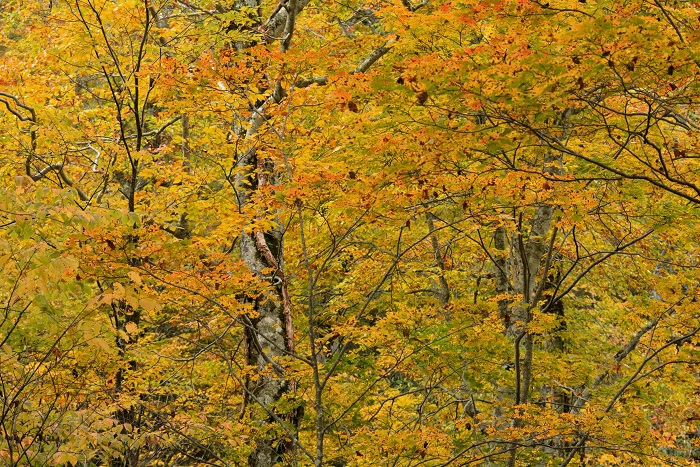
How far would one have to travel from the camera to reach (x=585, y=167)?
7488 millimetres

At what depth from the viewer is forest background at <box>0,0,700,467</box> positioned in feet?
15.2

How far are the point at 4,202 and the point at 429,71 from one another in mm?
2870

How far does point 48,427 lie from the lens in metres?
5.14

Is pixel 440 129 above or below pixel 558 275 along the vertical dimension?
below

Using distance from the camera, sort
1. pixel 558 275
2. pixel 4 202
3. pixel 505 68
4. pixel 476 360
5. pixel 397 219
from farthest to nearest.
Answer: pixel 558 275, pixel 476 360, pixel 397 219, pixel 505 68, pixel 4 202

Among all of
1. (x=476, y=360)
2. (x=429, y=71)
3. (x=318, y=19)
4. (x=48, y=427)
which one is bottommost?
(x=48, y=427)

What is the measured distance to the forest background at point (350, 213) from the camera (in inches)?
182

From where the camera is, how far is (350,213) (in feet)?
17.4

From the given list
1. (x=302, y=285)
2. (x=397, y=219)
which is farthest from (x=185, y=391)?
(x=397, y=219)

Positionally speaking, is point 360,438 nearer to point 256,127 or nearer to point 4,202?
point 256,127

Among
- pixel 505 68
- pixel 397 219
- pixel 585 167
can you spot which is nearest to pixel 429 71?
pixel 505 68

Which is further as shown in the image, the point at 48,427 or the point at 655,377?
the point at 655,377

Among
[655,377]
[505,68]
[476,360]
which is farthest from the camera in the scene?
[655,377]

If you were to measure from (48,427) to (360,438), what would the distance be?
342cm
